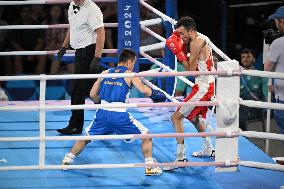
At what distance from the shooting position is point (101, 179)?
199 inches

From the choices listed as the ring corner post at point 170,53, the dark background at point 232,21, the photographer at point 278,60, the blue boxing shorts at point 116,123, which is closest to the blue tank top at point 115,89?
the blue boxing shorts at point 116,123

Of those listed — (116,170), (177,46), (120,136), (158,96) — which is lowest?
(116,170)

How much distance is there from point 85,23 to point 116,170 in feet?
4.84

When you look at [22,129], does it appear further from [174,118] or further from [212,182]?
[212,182]

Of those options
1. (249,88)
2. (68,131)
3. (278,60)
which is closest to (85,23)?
(68,131)

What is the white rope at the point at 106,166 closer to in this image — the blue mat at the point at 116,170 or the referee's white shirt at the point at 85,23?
the blue mat at the point at 116,170

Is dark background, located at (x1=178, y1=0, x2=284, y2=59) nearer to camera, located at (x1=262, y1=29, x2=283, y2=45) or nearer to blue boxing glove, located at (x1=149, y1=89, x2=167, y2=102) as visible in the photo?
blue boxing glove, located at (x1=149, y1=89, x2=167, y2=102)

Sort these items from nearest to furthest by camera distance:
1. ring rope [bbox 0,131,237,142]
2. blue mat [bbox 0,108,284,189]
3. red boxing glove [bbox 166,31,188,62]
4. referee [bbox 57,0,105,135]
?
ring rope [bbox 0,131,237,142] < blue mat [bbox 0,108,284,189] < red boxing glove [bbox 166,31,188,62] < referee [bbox 57,0,105,135]

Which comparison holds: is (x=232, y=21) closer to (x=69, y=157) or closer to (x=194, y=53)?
(x=194, y=53)

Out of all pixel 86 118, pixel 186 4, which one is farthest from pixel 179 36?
pixel 186 4

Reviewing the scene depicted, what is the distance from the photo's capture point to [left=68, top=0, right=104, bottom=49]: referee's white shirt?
6000 mm

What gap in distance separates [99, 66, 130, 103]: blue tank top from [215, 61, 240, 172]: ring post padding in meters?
0.81

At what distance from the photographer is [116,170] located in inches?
207

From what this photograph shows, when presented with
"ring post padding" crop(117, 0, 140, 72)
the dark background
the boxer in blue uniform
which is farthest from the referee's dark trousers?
the dark background
